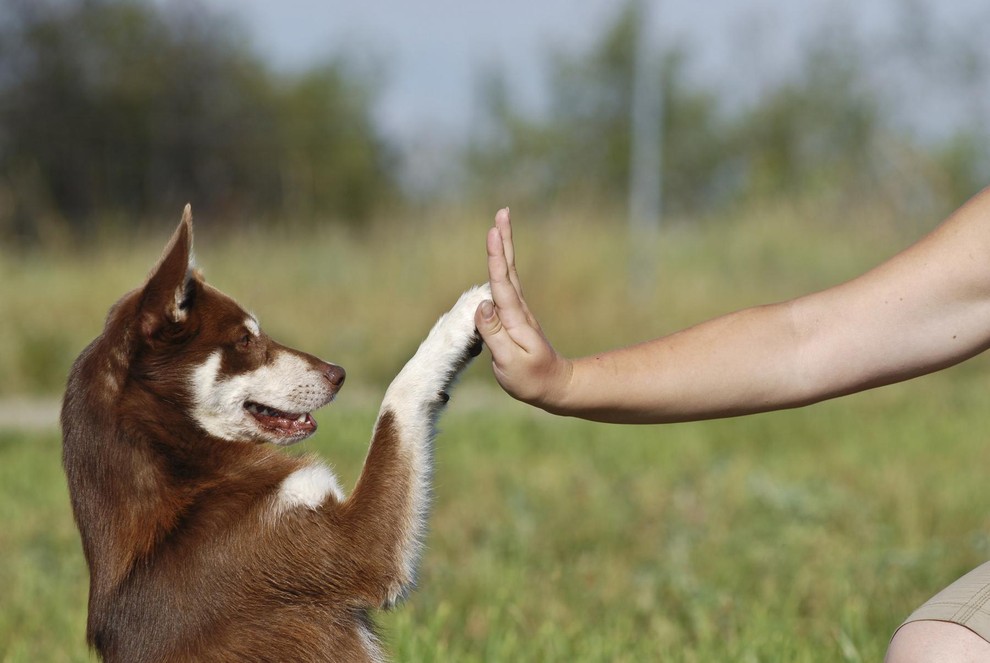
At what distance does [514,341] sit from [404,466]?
0.42 m

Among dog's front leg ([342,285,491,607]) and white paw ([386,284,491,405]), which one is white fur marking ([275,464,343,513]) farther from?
white paw ([386,284,491,405])

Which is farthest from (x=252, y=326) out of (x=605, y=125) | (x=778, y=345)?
(x=605, y=125)

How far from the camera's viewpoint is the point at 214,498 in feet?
7.43

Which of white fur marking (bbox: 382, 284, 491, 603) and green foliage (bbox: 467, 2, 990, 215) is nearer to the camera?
white fur marking (bbox: 382, 284, 491, 603)

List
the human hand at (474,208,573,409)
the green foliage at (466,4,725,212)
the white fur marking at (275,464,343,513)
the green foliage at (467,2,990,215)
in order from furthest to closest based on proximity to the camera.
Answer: the green foliage at (466,4,725,212) < the green foliage at (467,2,990,215) < the white fur marking at (275,464,343,513) < the human hand at (474,208,573,409)

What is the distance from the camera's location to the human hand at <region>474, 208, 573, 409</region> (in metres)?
2.07

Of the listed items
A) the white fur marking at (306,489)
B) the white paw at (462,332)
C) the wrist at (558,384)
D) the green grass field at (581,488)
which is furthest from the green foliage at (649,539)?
the wrist at (558,384)

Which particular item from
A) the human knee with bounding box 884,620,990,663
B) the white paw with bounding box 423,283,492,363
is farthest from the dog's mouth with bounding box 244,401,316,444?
the human knee with bounding box 884,620,990,663

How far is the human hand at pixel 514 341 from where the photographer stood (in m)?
2.07

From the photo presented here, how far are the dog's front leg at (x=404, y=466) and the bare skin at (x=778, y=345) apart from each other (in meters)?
0.27

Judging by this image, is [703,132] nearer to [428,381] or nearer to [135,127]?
[135,127]

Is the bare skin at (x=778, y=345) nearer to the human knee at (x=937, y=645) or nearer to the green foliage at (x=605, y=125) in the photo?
the human knee at (x=937, y=645)

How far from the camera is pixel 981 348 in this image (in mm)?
2215

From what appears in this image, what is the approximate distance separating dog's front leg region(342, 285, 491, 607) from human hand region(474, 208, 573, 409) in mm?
268
